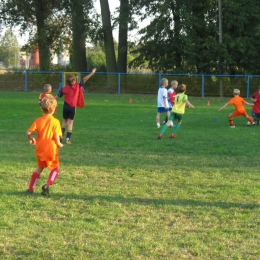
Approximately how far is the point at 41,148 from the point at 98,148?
4419 millimetres

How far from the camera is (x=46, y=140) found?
6832 millimetres

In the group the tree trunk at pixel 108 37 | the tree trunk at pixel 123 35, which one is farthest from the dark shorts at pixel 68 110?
the tree trunk at pixel 108 37

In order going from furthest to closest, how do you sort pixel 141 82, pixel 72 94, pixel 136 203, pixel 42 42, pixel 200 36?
pixel 42 42
pixel 200 36
pixel 141 82
pixel 72 94
pixel 136 203

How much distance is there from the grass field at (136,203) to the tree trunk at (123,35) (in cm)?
3060

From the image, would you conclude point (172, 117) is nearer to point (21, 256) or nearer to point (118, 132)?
point (118, 132)

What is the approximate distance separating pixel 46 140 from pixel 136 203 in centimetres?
154

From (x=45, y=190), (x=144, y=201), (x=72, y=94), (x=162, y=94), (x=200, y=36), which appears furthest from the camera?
(x=200, y=36)

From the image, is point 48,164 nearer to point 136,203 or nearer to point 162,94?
point 136,203

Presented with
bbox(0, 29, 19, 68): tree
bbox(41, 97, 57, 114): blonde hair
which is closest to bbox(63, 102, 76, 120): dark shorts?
bbox(41, 97, 57, 114): blonde hair

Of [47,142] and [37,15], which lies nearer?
[47,142]

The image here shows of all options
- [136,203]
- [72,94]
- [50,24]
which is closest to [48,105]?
[136,203]

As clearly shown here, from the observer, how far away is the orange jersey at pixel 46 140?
6.81m

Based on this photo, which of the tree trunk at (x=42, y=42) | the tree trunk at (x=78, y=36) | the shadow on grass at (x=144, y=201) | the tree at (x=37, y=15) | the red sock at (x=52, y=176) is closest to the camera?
the shadow on grass at (x=144, y=201)

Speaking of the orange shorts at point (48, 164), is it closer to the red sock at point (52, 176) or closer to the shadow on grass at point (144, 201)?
the red sock at point (52, 176)
